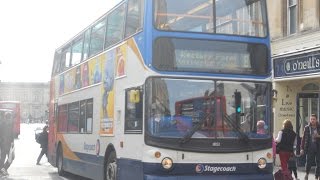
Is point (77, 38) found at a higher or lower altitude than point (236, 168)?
higher

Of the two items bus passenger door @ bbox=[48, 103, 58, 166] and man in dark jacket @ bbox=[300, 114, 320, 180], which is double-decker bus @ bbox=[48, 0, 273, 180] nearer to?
man in dark jacket @ bbox=[300, 114, 320, 180]

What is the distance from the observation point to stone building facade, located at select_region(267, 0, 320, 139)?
18047mm

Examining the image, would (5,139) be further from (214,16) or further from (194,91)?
(214,16)

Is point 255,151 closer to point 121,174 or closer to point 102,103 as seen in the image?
point 121,174

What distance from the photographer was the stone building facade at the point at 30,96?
12294cm

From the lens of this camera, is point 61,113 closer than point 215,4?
No

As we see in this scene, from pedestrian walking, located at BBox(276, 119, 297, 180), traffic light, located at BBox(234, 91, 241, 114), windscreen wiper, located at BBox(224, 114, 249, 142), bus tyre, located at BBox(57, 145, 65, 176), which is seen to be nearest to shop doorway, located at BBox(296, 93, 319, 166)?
pedestrian walking, located at BBox(276, 119, 297, 180)

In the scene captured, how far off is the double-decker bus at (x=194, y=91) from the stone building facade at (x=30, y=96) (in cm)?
11414

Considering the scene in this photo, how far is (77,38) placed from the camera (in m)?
16.2

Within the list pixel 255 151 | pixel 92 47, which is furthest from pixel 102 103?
pixel 255 151

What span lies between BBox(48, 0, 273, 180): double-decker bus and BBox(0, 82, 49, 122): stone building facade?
114142 mm

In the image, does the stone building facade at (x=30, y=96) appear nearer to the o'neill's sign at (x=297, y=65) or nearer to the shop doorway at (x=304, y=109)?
the o'neill's sign at (x=297, y=65)

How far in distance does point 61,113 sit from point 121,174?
7.37 meters

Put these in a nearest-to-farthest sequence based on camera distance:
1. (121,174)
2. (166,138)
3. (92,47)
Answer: (166,138) < (121,174) < (92,47)
